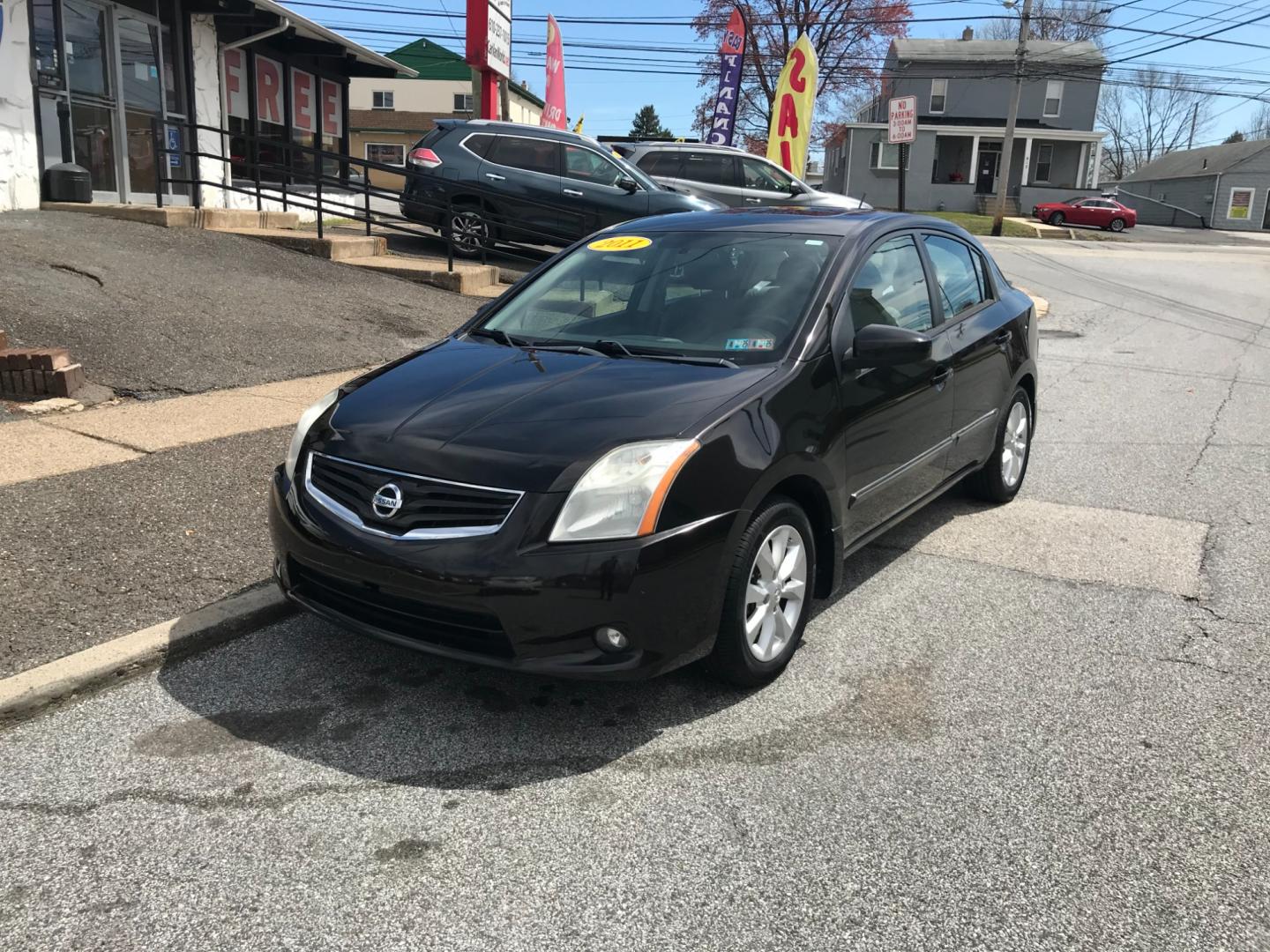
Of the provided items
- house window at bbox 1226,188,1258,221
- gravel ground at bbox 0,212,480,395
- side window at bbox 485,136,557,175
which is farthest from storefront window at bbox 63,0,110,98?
house window at bbox 1226,188,1258,221

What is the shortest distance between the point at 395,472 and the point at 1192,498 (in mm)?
5166

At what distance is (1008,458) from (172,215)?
10.5 metres

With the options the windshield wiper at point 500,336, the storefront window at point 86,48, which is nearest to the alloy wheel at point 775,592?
the windshield wiper at point 500,336

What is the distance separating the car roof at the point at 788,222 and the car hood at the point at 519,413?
1.16 m

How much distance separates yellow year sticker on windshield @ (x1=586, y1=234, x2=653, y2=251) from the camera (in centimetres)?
491

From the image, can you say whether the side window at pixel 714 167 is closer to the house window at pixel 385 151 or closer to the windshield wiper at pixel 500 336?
the windshield wiper at pixel 500 336

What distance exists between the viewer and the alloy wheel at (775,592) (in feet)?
11.8

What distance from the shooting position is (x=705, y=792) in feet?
10.1

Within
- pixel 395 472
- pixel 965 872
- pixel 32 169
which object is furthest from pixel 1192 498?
pixel 32 169

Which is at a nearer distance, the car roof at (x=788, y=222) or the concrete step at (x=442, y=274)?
the car roof at (x=788, y=222)

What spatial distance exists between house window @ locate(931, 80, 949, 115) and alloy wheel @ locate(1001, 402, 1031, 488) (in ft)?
164

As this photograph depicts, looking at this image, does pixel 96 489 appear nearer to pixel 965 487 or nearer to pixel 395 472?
pixel 395 472

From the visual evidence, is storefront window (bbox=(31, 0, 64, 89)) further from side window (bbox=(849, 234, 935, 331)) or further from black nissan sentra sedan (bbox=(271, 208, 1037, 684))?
side window (bbox=(849, 234, 935, 331))

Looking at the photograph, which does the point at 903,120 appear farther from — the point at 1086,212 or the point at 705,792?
the point at 1086,212
